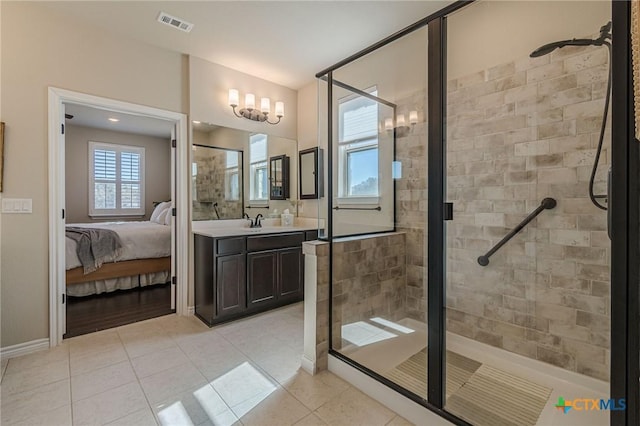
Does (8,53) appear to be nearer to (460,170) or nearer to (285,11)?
(285,11)

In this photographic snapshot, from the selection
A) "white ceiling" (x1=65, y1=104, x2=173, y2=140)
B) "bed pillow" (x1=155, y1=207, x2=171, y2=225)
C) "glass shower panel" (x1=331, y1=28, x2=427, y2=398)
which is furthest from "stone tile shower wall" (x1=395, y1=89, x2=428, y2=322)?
"white ceiling" (x1=65, y1=104, x2=173, y2=140)

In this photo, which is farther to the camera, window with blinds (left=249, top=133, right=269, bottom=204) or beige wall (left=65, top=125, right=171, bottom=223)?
beige wall (left=65, top=125, right=171, bottom=223)

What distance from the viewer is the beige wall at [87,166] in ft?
18.2

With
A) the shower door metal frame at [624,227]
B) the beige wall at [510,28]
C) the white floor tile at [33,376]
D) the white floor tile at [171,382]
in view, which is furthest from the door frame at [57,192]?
the shower door metal frame at [624,227]

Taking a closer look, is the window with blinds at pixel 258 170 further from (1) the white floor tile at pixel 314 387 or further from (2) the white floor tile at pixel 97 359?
(1) the white floor tile at pixel 314 387

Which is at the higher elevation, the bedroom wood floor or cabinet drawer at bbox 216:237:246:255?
cabinet drawer at bbox 216:237:246:255

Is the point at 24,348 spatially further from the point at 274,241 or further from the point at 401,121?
the point at 401,121

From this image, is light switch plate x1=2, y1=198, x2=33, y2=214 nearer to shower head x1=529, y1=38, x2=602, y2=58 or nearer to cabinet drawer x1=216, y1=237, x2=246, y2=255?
cabinet drawer x1=216, y1=237, x2=246, y2=255

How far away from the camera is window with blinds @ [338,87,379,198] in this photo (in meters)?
2.82

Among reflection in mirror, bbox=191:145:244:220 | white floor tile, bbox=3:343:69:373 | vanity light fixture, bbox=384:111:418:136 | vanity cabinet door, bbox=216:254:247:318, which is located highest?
vanity light fixture, bbox=384:111:418:136

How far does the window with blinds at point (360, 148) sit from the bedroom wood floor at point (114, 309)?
8.11ft

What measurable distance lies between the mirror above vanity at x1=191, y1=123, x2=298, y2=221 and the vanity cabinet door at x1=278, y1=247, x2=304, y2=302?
818mm

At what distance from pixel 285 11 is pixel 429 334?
2.66 m

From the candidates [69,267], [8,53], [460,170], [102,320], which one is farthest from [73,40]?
[460,170]
